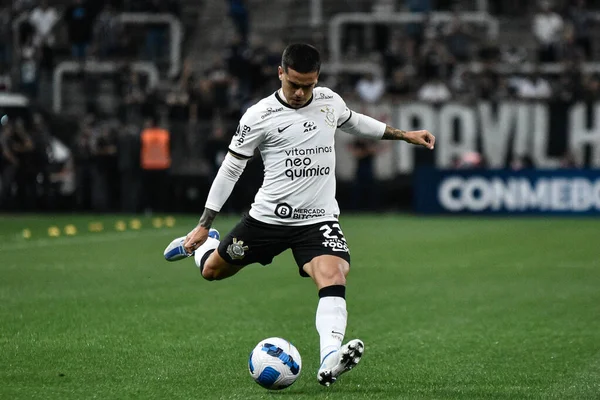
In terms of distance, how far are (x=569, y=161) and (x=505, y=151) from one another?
1.40m

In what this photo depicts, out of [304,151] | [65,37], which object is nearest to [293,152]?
[304,151]

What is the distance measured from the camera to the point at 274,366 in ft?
23.9

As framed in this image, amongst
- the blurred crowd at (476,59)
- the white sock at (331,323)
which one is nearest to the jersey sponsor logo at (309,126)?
the white sock at (331,323)

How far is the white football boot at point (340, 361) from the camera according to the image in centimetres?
709

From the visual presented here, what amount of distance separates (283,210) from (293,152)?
0.38 m

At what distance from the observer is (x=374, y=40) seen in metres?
28.9

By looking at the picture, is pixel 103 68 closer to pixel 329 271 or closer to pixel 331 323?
pixel 329 271

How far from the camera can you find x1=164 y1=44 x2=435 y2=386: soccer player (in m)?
7.75

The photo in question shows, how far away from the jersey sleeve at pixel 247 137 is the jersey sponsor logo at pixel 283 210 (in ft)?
1.28

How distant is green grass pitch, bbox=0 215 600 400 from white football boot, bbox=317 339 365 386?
0.33ft

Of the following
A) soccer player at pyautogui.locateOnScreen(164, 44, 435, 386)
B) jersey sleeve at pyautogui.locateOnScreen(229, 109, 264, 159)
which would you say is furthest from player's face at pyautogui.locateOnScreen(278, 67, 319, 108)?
jersey sleeve at pyautogui.locateOnScreen(229, 109, 264, 159)

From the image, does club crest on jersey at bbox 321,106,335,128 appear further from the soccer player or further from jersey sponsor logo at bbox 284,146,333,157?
jersey sponsor logo at bbox 284,146,333,157

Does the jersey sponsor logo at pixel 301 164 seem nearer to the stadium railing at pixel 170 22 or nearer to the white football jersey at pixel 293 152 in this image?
the white football jersey at pixel 293 152

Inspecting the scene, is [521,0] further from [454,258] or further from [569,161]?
[454,258]
